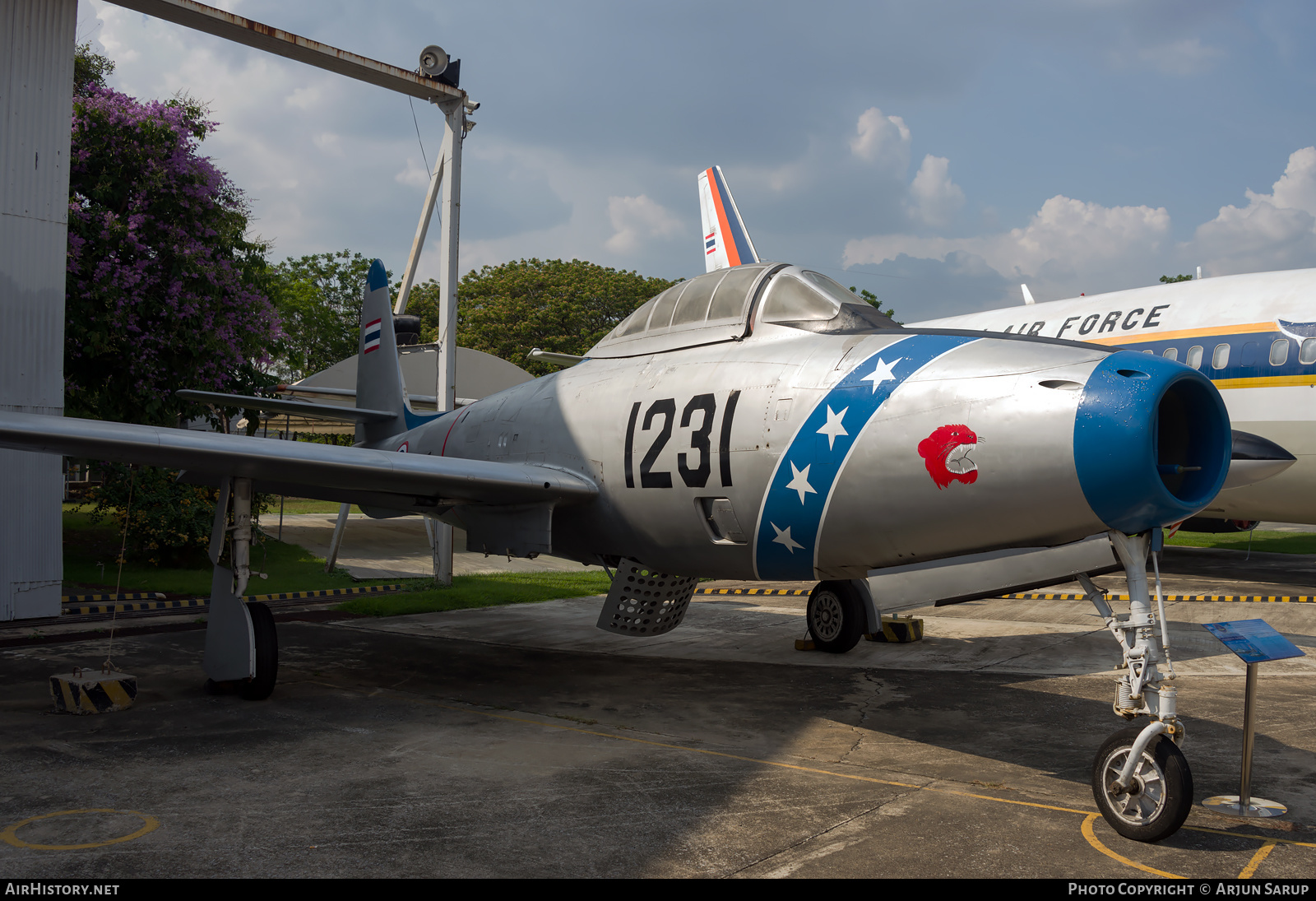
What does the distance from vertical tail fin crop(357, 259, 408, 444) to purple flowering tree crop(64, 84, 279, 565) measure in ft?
15.0

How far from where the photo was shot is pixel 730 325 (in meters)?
7.04

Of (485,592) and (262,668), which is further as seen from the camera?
(485,592)

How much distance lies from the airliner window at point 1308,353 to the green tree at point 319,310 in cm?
4156

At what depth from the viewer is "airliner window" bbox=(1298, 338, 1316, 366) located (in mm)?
12094

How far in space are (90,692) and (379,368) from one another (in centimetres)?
615

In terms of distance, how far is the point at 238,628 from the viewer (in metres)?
7.48

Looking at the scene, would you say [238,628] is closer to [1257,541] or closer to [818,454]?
[818,454]

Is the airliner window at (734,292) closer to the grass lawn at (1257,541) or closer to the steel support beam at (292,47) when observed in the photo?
the steel support beam at (292,47)

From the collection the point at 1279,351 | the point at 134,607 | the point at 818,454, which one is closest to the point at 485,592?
the point at 134,607

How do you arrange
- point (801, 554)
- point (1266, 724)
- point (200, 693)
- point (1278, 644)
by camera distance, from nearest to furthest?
point (1278, 644) → point (801, 554) → point (1266, 724) → point (200, 693)

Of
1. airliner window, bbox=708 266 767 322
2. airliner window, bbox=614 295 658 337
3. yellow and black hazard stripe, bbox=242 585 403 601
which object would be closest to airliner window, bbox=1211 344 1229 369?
airliner window, bbox=708 266 767 322

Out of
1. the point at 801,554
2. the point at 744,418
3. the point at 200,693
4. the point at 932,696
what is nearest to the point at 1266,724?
the point at 932,696
